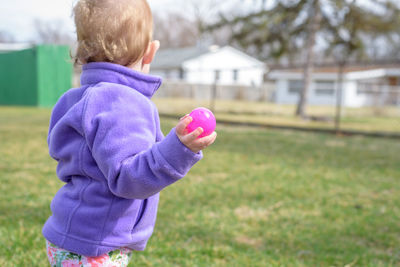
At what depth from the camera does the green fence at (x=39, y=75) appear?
53.1 feet

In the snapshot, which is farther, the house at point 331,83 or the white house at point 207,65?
the white house at point 207,65

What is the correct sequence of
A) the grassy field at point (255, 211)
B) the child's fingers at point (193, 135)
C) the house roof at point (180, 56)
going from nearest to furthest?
the child's fingers at point (193, 135) → the grassy field at point (255, 211) → the house roof at point (180, 56)

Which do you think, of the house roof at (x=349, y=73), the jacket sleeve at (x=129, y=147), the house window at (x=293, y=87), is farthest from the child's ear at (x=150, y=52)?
the house window at (x=293, y=87)

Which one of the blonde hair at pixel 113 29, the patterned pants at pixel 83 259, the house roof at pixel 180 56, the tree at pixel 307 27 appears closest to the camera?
the blonde hair at pixel 113 29

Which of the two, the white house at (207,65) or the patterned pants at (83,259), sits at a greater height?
the white house at (207,65)

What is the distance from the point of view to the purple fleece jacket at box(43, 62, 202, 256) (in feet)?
3.81

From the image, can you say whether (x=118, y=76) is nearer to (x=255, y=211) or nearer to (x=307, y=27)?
(x=255, y=211)

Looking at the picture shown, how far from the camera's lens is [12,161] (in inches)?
204

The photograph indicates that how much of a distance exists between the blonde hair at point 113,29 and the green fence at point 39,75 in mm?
15855

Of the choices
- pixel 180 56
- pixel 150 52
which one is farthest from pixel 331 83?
pixel 150 52

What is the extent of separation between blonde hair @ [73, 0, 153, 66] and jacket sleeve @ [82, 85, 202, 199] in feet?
0.47

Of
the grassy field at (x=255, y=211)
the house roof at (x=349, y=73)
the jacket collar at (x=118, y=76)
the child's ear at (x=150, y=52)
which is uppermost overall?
the house roof at (x=349, y=73)

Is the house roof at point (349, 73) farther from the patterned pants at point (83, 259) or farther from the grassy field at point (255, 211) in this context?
the patterned pants at point (83, 259)

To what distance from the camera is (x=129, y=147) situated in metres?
1.17
